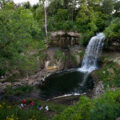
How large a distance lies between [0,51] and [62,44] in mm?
10545

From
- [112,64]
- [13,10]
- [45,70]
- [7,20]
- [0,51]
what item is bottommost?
[45,70]

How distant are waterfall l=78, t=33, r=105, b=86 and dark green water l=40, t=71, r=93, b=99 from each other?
5.60 ft

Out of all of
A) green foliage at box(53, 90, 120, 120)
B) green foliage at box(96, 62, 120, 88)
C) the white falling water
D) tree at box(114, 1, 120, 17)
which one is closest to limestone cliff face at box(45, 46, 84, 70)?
the white falling water

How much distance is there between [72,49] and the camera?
625 inches

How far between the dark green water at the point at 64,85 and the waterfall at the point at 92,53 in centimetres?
171

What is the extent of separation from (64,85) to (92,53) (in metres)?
5.73

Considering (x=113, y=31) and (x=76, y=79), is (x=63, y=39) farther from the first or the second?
(x=76, y=79)

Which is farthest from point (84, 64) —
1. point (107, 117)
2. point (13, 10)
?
point (107, 117)

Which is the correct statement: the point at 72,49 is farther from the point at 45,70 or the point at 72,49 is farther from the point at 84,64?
the point at 45,70

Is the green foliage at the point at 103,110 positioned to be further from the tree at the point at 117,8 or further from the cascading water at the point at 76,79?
the tree at the point at 117,8

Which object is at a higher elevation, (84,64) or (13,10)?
(13,10)

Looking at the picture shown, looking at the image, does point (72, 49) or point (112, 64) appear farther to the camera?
point (72, 49)

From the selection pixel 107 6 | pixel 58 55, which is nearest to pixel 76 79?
pixel 58 55

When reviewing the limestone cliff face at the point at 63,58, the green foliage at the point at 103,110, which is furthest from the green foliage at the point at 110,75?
the green foliage at the point at 103,110
